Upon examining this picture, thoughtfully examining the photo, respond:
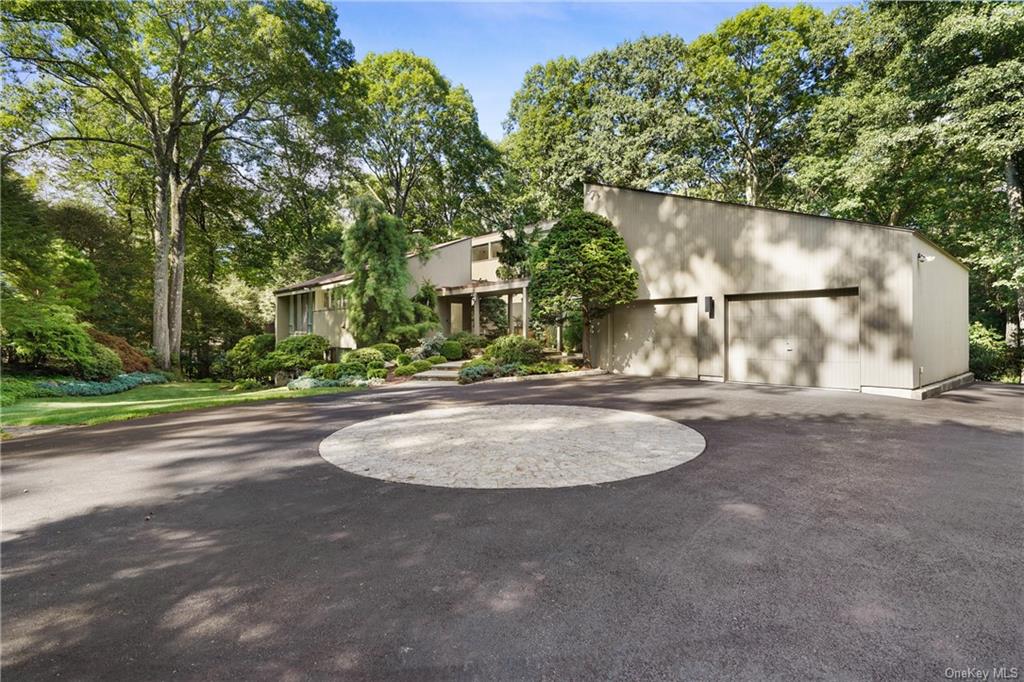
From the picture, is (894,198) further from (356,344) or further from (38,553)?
(38,553)

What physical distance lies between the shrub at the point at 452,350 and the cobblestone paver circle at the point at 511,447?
25.7ft

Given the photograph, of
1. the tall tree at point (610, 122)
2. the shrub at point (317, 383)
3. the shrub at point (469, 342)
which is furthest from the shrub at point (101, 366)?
the tall tree at point (610, 122)

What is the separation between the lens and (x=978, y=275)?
56.0ft

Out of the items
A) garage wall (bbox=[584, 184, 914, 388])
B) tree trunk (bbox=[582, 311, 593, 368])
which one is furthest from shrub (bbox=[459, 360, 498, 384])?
garage wall (bbox=[584, 184, 914, 388])

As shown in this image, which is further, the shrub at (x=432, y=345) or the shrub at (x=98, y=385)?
the shrub at (x=432, y=345)

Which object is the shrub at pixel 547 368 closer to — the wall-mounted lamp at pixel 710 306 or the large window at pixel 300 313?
the wall-mounted lamp at pixel 710 306

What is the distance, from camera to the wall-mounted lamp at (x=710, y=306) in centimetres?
1173

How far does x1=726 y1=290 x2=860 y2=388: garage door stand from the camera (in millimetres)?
9812

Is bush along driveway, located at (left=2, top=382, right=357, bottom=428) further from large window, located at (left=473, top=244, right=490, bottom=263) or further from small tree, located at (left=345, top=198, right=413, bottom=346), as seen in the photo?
large window, located at (left=473, top=244, right=490, bottom=263)

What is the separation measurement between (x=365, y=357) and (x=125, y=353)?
8.38 metres

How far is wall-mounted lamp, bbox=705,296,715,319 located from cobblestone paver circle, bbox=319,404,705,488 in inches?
223

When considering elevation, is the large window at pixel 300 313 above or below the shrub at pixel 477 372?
above

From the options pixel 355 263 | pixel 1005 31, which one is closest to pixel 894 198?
pixel 1005 31

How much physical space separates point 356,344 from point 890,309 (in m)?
16.8
